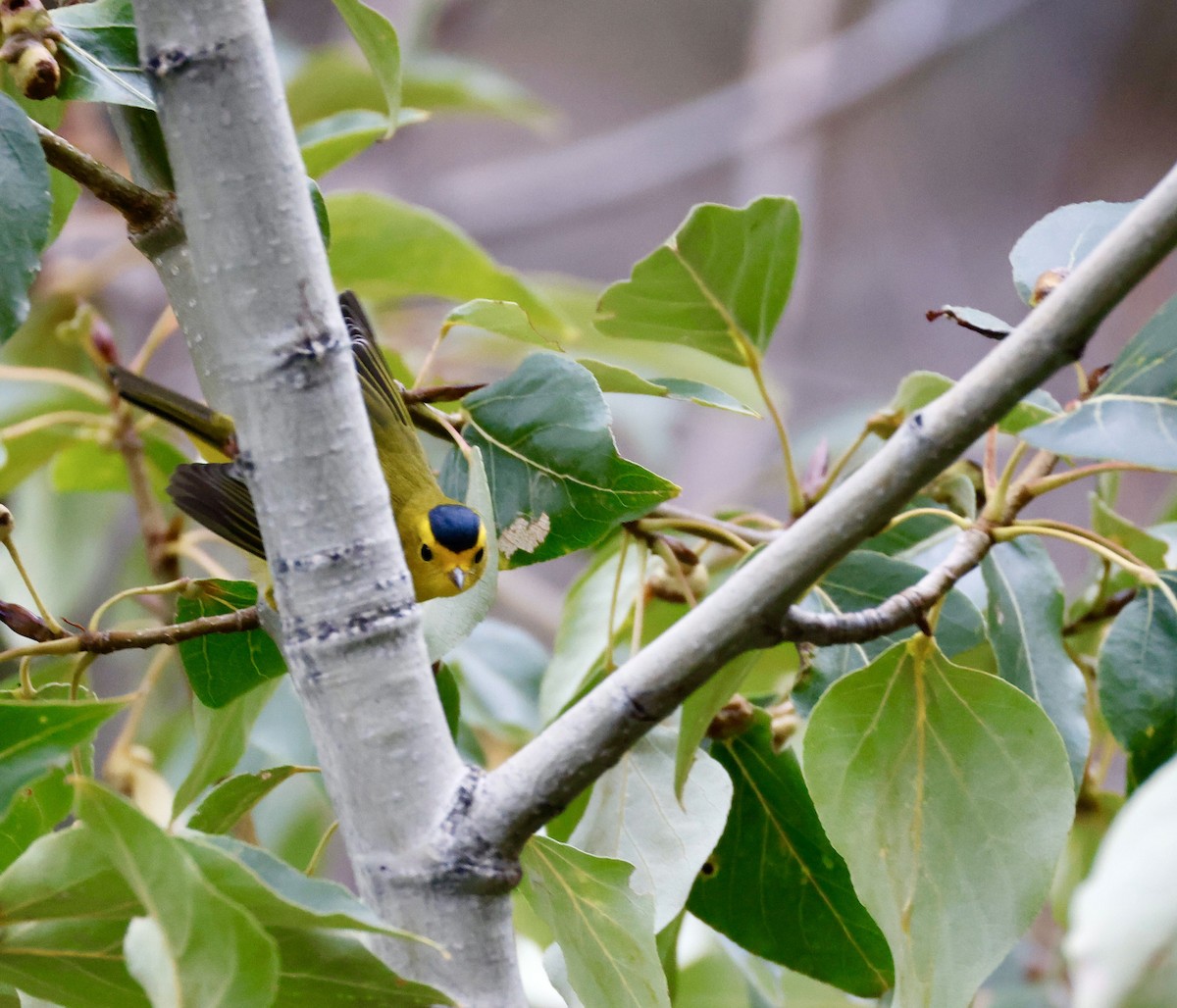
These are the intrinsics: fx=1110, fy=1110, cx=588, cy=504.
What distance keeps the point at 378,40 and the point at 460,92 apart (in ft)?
2.83

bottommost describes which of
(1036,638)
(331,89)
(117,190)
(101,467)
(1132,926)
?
(1132,926)

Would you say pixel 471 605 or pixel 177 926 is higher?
pixel 471 605

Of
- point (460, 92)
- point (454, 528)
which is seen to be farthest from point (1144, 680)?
point (460, 92)

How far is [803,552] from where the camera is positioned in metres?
0.34

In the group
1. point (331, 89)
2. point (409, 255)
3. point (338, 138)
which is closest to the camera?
point (338, 138)

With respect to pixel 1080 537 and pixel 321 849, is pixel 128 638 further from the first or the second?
pixel 1080 537

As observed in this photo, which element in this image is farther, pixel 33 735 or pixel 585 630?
pixel 585 630

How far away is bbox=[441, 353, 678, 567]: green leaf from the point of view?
A: 0.46 metres

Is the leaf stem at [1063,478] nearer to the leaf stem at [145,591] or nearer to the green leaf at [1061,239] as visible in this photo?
the green leaf at [1061,239]

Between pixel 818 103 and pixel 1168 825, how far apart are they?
3499 millimetres

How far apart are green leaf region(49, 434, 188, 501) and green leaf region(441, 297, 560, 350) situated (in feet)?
1.42

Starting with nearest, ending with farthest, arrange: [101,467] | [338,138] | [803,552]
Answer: [803,552]
[338,138]
[101,467]

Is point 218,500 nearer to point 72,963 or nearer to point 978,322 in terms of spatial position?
point 72,963

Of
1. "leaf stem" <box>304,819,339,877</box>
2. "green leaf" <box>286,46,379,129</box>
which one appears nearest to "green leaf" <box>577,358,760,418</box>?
"leaf stem" <box>304,819,339,877</box>
